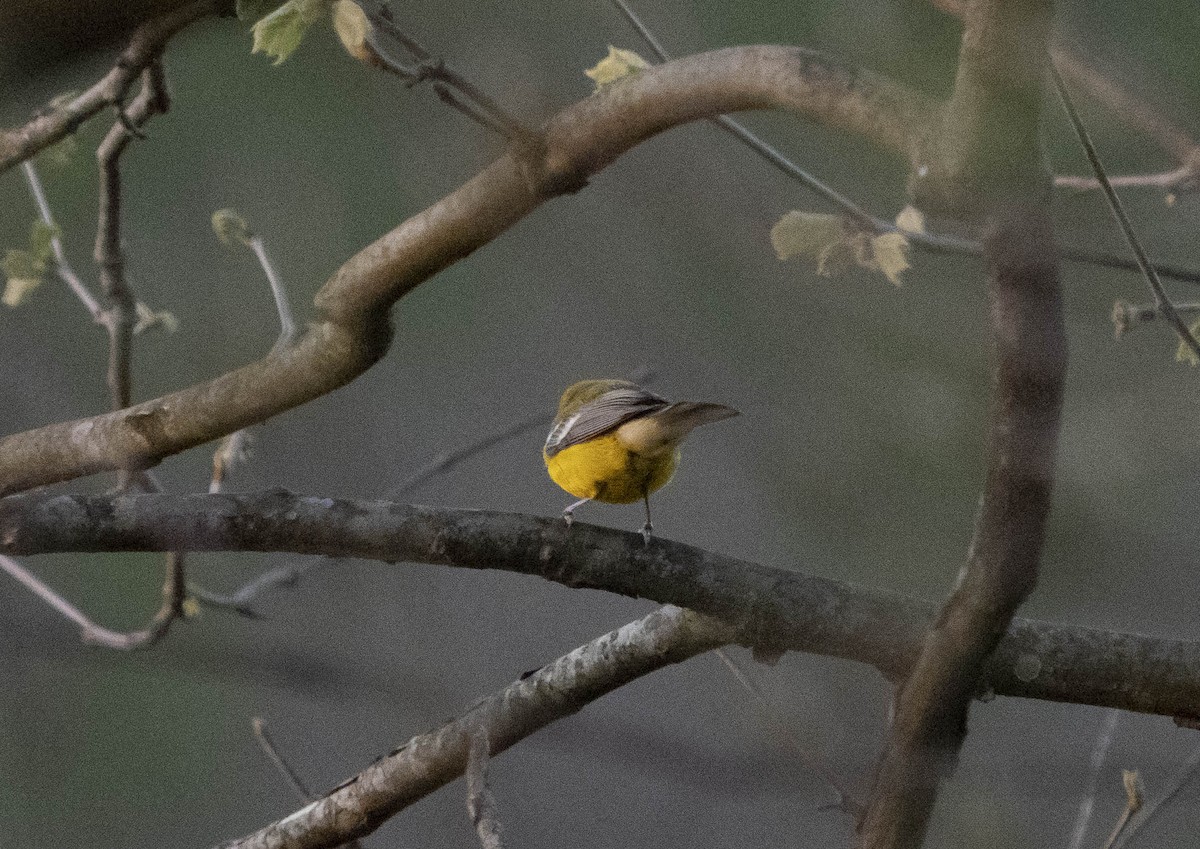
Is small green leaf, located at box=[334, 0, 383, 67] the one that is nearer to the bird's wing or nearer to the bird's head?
the bird's wing

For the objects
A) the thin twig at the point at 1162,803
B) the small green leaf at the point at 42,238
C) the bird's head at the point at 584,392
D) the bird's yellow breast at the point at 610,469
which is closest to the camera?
the thin twig at the point at 1162,803

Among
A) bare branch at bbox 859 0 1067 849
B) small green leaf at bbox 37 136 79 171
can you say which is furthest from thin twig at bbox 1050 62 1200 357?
small green leaf at bbox 37 136 79 171

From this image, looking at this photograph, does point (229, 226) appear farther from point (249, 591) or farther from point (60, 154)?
point (249, 591)

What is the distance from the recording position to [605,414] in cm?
232

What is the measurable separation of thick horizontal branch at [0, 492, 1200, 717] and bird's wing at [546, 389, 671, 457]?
0.71 metres

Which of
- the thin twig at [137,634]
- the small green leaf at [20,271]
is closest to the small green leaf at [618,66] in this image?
the small green leaf at [20,271]

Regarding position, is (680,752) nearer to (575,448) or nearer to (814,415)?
(575,448)

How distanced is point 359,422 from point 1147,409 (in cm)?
291

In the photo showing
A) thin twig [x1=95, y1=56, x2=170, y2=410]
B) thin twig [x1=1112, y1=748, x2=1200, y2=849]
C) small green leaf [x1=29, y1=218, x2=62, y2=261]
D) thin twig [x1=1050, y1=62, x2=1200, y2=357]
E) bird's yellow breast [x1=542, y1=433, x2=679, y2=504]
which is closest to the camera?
thin twig [x1=1050, y1=62, x2=1200, y2=357]

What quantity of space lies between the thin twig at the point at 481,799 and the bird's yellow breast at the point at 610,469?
0.82 metres

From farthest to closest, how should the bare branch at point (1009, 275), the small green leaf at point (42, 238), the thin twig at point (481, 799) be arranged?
the small green leaf at point (42, 238) → the thin twig at point (481, 799) → the bare branch at point (1009, 275)

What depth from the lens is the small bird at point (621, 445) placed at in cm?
222

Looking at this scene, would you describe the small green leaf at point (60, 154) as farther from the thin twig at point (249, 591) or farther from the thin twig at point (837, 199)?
the thin twig at point (837, 199)

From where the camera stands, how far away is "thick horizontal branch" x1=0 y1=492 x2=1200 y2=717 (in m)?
1.38
